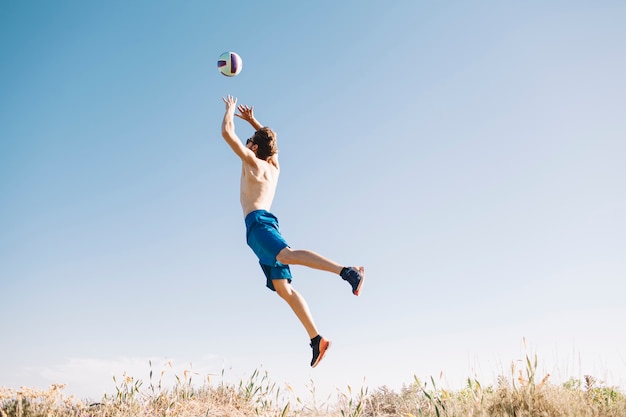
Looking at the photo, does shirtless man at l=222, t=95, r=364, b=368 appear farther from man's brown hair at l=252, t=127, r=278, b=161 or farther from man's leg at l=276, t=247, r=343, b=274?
man's brown hair at l=252, t=127, r=278, b=161

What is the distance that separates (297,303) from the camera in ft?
18.1

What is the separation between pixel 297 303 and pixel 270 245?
0.73 metres

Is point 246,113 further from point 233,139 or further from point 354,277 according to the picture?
point 354,277

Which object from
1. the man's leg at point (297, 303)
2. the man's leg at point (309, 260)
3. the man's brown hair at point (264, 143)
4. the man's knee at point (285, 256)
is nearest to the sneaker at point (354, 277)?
the man's leg at point (309, 260)

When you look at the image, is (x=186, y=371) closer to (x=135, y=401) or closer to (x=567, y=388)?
(x=135, y=401)

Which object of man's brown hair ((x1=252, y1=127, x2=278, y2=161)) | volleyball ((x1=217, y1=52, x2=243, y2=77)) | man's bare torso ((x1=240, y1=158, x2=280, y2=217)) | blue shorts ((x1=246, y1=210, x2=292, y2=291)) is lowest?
blue shorts ((x1=246, y1=210, x2=292, y2=291))

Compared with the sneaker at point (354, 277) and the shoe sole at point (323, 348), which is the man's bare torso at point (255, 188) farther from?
the shoe sole at point (323, 348)

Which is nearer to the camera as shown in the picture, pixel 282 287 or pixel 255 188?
pixel 282 287

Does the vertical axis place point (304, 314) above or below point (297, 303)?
below

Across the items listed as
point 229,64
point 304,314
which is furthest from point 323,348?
point 229,64

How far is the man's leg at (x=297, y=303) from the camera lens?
18.0 feet

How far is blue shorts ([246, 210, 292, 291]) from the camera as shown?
5465 mm

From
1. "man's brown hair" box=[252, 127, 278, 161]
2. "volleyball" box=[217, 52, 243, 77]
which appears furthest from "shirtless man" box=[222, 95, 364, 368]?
"volleyball" box=[217, 52, 243, 77]

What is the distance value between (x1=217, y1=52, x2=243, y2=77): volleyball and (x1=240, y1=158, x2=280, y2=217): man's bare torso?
1.81m
